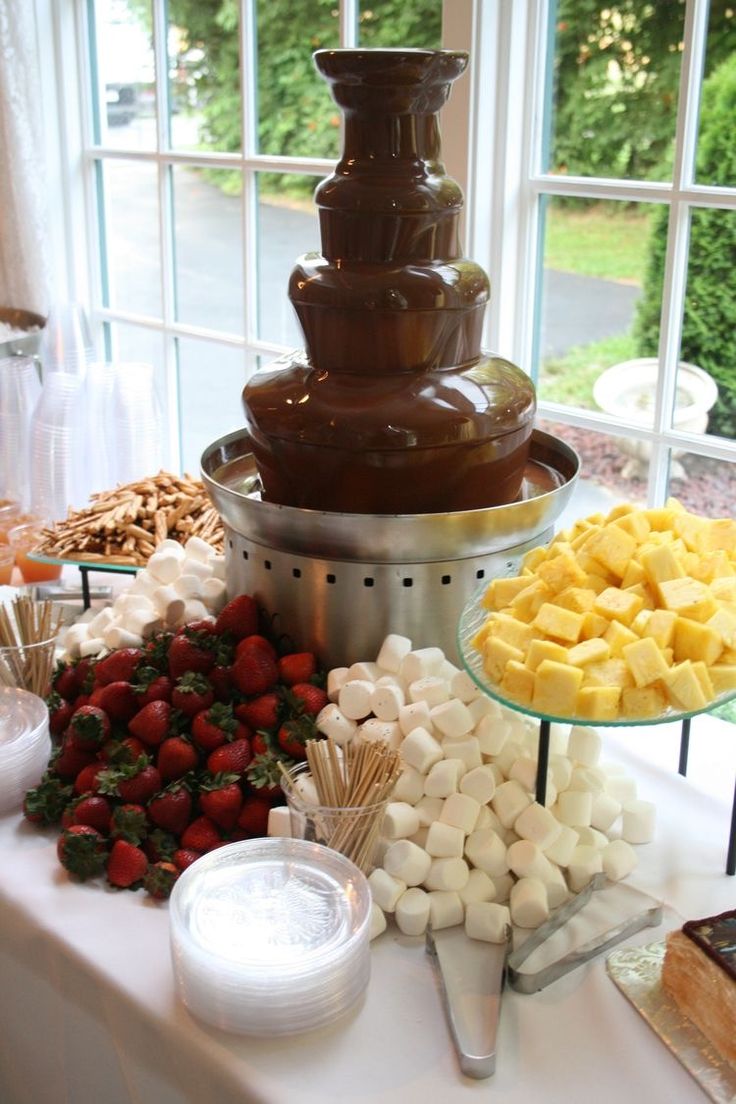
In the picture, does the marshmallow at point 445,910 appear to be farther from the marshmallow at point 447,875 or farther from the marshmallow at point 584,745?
the marshmallow at point 584,745

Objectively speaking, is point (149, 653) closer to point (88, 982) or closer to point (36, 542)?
point (88, 982)

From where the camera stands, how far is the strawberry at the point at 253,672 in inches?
52.7

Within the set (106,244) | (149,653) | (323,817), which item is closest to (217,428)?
(106,244)

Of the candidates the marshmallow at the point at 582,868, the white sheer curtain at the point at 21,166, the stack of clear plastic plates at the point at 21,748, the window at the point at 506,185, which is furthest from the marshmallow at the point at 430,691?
the white sheer curtain at the point at 21,166

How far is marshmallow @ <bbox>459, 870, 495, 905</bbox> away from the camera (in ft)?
3.86

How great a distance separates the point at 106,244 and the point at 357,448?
73.5 inches

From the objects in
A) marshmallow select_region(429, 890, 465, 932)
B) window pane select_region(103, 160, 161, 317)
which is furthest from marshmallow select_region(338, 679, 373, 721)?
window pane select_region(103, 160, 161, 317)

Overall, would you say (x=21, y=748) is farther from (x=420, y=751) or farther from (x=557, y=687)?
(x=557, y=687)

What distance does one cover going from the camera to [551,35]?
197 cm

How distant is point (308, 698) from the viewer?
1322 mm

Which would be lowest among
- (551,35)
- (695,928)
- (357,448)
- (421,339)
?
(695,928)

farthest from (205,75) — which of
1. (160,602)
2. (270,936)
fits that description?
(270,936)

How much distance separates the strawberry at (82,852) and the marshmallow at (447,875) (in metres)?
0.32

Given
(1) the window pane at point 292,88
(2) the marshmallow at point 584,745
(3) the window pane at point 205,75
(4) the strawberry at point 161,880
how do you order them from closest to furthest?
(4) the strawberry at point 161,880
(2) the marshmallow at point 584,745
(1) the window pane at point 292,88
(3) the window pane at point 205,75
